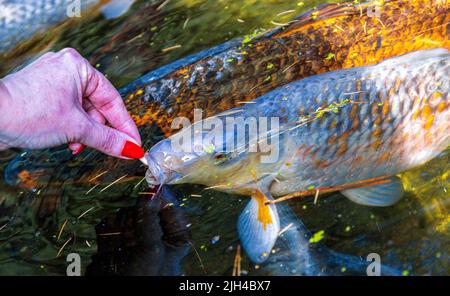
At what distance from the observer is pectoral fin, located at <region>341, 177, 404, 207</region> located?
3.36m

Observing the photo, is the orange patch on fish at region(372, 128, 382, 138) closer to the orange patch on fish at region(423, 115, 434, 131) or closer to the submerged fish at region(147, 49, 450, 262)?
the submerged fish at region(147, 49, 450, 262)

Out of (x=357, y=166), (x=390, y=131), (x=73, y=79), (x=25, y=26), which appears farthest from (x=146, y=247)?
(x=25, y=26)

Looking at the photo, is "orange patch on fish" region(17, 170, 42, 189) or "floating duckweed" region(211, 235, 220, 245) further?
"orange patch on fish" region(17, 170, 42, 189)

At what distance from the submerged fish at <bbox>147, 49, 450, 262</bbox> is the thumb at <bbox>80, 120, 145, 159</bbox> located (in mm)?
441

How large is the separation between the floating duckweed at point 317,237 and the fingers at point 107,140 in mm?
1046

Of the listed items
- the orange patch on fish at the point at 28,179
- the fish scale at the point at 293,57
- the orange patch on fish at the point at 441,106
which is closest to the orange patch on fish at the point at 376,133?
the orange patch on fish at the point at 441,106

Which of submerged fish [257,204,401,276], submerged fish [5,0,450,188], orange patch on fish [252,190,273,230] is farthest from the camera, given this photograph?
submerged fish [5,0,450,188]

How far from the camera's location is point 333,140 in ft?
11.3

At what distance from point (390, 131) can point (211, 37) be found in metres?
2.15

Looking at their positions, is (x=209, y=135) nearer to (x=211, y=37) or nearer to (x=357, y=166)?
(x=357, y=166)

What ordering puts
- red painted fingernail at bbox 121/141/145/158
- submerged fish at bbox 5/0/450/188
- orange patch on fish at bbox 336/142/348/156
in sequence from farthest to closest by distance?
submerged fish at bbox 5/0/450/188 → orange patch on fish at bbox 336/142/348/156 → red painted fingernail at bbox 121/141/145/158

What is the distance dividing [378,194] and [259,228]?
756 millimetres

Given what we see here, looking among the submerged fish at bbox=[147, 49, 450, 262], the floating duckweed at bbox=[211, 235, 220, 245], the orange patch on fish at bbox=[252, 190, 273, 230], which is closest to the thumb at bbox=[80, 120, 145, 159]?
the submerged fish at bbox=[147, 49, 450, 262]

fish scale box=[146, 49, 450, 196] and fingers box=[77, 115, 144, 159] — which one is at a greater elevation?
fingers box=[77, 115, 144, 159]
